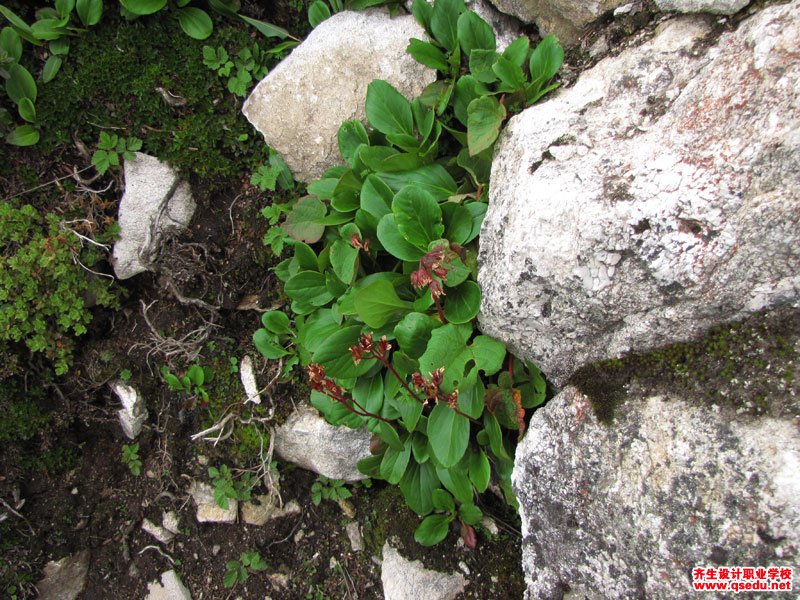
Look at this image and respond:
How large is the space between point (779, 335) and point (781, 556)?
58cm

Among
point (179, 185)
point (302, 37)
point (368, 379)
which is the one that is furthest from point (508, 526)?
point (302, 37)

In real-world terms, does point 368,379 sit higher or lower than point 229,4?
lower

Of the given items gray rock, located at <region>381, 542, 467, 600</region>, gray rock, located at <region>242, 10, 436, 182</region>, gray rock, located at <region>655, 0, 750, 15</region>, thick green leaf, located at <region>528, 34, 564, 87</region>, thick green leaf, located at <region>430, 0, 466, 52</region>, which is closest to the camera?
gray rock, located at <region>655, 0, 750, 15</region>

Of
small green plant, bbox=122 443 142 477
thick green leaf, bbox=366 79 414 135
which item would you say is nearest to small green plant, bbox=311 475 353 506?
small green plant, bbox=122 443 142 477

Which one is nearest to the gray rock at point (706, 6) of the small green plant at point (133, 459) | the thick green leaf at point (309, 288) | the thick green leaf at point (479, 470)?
the thick green leaf at point (309, 288)

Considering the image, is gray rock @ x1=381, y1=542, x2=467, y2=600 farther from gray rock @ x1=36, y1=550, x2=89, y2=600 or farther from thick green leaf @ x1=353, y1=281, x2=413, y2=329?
gray rock @ x1=36, y1=550, x2=89, y2=600

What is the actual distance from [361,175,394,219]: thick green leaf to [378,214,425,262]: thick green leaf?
85mm

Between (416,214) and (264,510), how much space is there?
6.00ft

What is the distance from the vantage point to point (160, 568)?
9.94 ft

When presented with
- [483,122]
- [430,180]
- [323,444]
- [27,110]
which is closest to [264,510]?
[323,444]

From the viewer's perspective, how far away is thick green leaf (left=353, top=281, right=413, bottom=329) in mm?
2291

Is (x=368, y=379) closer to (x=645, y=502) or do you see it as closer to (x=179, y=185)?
(x=645, y=502)

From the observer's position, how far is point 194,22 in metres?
2.98

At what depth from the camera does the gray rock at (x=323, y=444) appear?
295 centimetres
